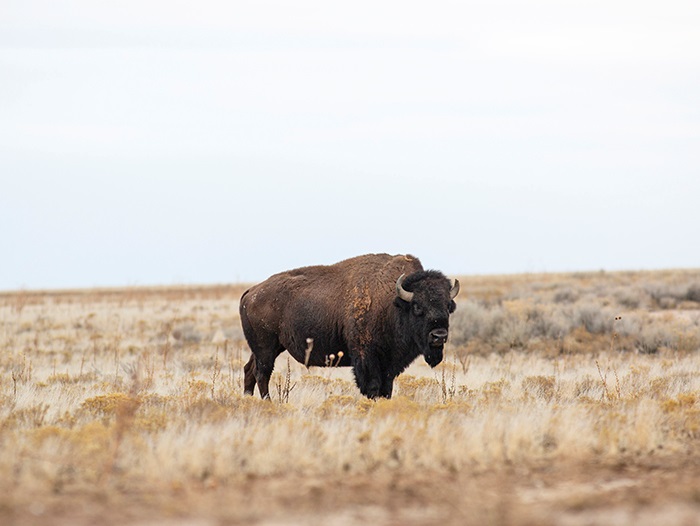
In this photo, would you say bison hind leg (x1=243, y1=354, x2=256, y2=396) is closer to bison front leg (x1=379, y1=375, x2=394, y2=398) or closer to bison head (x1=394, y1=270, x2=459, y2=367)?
bison front leg (x1=379, y1=375, x2=394, y2=398)

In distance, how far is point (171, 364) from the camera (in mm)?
17453

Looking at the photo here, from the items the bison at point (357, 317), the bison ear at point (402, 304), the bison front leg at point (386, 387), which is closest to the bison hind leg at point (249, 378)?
the bison at point (357, 317)

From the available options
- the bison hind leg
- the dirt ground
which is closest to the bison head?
the bison hind leg

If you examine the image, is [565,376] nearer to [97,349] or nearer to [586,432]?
[586,432]

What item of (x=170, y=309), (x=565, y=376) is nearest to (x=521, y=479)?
(x=565, y=376)

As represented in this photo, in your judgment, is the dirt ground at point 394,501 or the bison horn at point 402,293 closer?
the dirt ground at point 394,501

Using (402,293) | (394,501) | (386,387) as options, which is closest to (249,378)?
(386,387)

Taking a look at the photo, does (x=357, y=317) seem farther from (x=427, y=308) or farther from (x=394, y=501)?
(x=394, y=501)

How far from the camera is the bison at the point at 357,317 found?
1086 centimetres

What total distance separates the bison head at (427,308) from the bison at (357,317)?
0.5 inches

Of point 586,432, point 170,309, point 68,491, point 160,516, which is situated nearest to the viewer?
point 160,516

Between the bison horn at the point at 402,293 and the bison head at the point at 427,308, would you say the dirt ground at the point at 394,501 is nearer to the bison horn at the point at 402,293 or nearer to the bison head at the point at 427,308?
the bison head at the point at 427,308

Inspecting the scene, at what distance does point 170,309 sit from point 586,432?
99.3ft

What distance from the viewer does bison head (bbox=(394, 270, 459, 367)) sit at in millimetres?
10547
